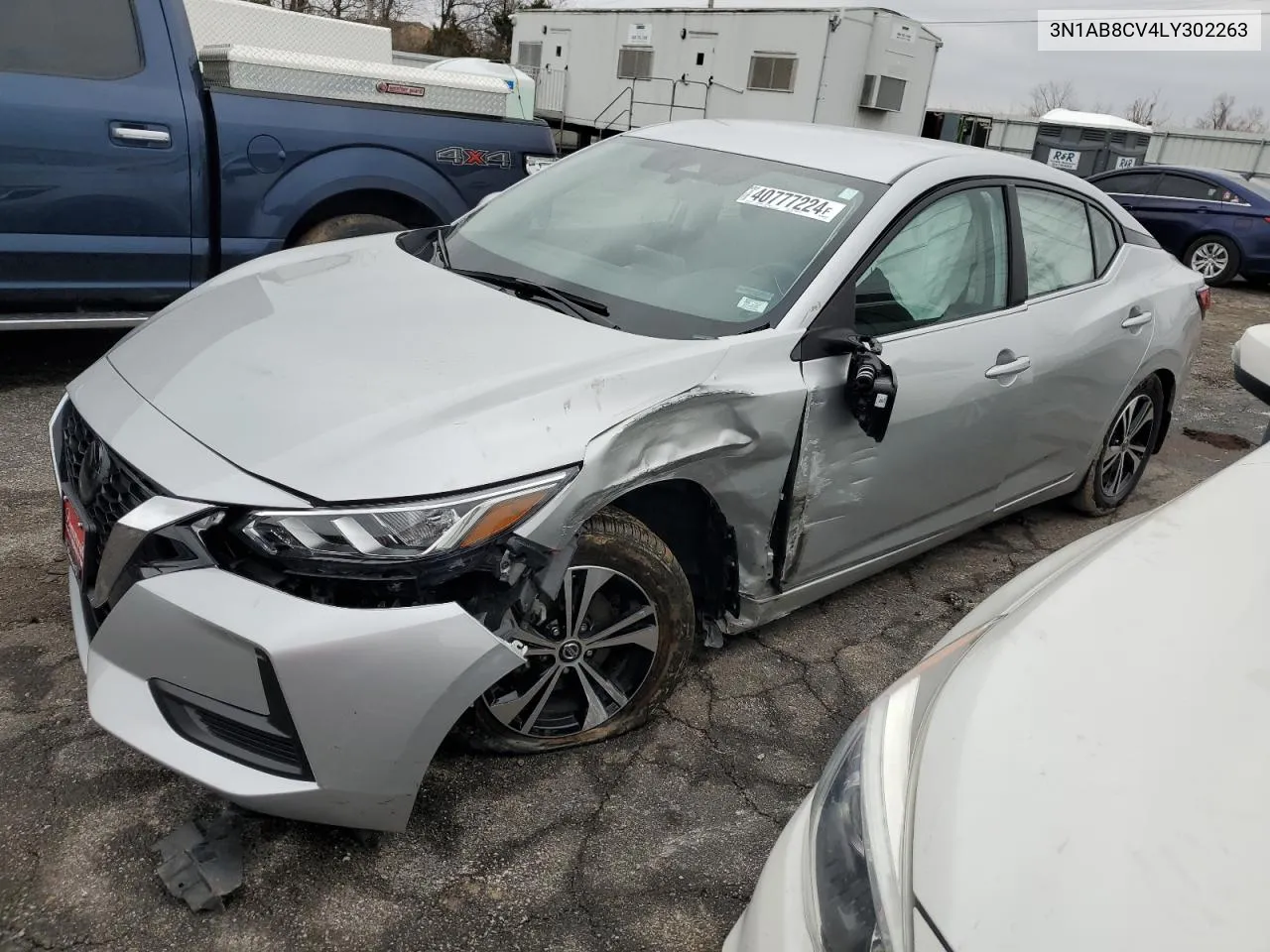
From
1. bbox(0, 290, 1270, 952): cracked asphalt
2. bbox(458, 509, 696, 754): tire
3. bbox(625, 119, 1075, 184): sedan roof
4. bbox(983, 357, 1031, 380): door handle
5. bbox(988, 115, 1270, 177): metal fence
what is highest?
bbox(988, 115, 1270, 177): metal fence

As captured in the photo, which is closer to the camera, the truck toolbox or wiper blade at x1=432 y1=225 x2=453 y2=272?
wiper blade at x1=432 y1=225 x2=453 y2=272

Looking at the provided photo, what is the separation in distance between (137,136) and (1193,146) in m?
22.6

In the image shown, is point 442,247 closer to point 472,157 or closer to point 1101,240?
point 472,157

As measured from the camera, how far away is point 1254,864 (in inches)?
45.2

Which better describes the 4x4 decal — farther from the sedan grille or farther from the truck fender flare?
the sedan grille

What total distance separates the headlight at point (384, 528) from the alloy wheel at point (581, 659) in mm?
351

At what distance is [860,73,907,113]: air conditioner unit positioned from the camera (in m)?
13.8

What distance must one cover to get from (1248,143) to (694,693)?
22.4m

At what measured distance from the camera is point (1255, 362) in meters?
2.64

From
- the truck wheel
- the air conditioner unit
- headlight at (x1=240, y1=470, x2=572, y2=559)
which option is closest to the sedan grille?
headlight at (x1=240, y1=470, x2=572, y2=559)

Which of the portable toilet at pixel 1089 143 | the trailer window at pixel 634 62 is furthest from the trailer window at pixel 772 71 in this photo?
the portable toilet at pixel 1089 143

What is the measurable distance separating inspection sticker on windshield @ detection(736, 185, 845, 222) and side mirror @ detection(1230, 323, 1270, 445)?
1171mm

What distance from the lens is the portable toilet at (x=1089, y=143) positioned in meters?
17.3

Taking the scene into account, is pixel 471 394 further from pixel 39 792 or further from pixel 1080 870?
pixel 1080 870
